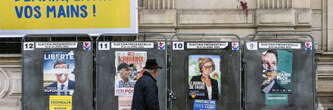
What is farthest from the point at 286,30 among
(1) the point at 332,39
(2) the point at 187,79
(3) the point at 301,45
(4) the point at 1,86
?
(4) the point at 1,86

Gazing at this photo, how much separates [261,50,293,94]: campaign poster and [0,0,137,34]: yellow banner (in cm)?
323

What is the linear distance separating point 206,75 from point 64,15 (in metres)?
3.70

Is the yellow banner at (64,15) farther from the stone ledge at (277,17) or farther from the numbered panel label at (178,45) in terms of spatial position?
the stone ledge at (277,17)

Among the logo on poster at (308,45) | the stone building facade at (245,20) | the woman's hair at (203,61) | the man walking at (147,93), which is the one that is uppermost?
the stone building facade at (245,20)

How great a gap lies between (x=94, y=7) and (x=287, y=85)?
14.4 ft

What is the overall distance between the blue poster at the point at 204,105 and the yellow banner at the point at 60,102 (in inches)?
86.0

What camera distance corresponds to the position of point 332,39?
34.8 feet

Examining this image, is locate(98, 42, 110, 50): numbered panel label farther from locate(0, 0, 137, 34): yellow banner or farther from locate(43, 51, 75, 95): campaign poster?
locate(0, 0, 137, 34): yellow banner

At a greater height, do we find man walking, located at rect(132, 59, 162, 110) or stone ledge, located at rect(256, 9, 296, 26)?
stone ledge, located at rect(256, 9, 296, 26)

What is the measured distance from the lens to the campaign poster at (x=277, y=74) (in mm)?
8258

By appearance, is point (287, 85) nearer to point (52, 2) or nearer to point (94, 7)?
point (94, 7)

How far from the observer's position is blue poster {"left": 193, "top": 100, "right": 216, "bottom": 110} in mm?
8367

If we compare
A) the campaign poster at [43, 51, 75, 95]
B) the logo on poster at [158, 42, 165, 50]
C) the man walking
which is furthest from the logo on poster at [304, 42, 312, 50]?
the campaign poster at [43, 51, 75, 95]

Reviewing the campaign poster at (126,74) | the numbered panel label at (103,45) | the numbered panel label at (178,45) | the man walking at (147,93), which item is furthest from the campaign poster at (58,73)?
the man walking at (147,93)
